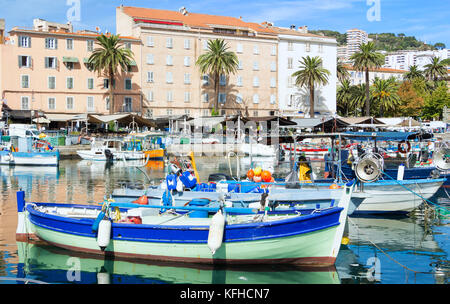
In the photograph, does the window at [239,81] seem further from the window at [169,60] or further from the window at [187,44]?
the window at [169,60]

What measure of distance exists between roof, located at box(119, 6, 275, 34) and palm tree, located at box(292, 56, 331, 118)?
675cm

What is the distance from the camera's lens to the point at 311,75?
6794 centimetres

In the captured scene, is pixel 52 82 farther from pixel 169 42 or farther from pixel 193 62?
pixel 193 62

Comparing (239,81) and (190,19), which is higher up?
(190,19)

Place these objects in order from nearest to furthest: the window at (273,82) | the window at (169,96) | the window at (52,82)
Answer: the window at (52,82) → the window at (169,96) → the window at (273,82)

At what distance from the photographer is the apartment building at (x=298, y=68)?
236 ft

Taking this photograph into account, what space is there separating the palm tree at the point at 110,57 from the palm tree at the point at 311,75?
895 inches

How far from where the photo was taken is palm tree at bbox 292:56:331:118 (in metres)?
67.8

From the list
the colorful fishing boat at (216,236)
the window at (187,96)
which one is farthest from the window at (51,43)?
the colorful fishing boat at (216,236)

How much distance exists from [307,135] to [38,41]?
1859 inches

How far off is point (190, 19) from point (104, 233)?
2341 inches

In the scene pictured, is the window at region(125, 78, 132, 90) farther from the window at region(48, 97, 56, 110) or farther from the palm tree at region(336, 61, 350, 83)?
the palm tree at region(336, 61, 350, 83)

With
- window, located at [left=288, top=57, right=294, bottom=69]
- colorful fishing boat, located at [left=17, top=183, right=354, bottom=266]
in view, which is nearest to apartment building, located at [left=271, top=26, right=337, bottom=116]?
window, located at [left=288, top=57, right=294, bottom=69]

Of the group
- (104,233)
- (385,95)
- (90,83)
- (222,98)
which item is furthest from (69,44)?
(104,233)
